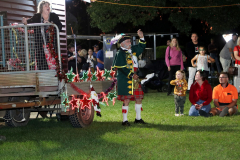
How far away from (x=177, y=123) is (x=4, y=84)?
3364 mm

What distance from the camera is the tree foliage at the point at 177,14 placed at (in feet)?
81.6

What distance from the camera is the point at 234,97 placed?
9086mm

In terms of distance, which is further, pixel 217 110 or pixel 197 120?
pixel 217 110

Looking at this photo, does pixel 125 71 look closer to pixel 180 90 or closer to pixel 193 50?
pixel 180 90

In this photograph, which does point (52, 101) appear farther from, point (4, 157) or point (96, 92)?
point (4, 157)

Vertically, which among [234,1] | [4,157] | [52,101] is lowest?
[4,157]

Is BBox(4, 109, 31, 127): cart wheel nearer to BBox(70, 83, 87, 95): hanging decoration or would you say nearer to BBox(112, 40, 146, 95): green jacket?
BBox(70, 83, 87, 95): hanging decoration

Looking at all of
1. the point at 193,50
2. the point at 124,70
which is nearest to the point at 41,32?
the point at 124,70

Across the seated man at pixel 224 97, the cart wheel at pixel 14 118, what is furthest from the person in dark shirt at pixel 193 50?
the cart wheel at pixel 14 118

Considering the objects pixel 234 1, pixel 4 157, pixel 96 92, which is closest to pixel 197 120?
pixel 96 92

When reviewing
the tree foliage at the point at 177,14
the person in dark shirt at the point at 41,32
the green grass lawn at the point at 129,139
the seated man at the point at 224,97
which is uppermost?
the tree foliage at the point at 177,14

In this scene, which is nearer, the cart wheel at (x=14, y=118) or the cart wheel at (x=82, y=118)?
the cart wheel at (x=82, y=118)

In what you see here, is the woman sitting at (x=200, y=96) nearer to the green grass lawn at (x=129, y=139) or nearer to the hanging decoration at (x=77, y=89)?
the green grass lawn at (x=129, y=139)

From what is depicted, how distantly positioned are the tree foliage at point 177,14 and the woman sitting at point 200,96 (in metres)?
16.3
